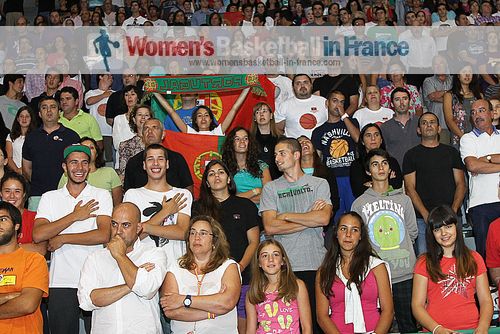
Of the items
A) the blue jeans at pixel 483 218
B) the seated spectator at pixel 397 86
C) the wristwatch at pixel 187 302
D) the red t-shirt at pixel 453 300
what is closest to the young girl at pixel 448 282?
the red t-shirt at pixel 453 300

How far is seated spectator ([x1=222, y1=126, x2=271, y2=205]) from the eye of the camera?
877 cm

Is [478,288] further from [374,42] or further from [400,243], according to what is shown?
[374,42]

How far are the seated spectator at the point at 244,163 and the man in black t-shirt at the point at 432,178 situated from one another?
1.50 meters

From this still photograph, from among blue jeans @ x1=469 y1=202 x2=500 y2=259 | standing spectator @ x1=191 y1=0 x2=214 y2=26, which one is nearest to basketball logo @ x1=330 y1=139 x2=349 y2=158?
blue jeans @ x1=469 y1=202 x2=500 y2=259

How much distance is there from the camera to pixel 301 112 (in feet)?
36.3

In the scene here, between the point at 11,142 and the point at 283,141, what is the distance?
3.83 m

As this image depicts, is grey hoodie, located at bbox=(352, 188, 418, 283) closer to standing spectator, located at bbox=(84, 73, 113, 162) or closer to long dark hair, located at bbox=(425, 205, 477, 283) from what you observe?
long dark hair, located at bbox=(425, 205, 477, 283)

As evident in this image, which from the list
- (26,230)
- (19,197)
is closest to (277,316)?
(26,230)

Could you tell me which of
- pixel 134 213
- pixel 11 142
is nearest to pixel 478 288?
pixel 134 213

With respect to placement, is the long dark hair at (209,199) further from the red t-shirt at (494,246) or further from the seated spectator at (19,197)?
the red t-shirt at (494,246)

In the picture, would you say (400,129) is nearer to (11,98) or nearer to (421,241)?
(421,241)

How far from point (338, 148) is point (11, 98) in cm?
465

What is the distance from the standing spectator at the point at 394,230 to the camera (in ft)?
25.4

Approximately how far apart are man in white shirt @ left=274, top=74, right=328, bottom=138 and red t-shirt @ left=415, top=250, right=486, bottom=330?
4358 mm
